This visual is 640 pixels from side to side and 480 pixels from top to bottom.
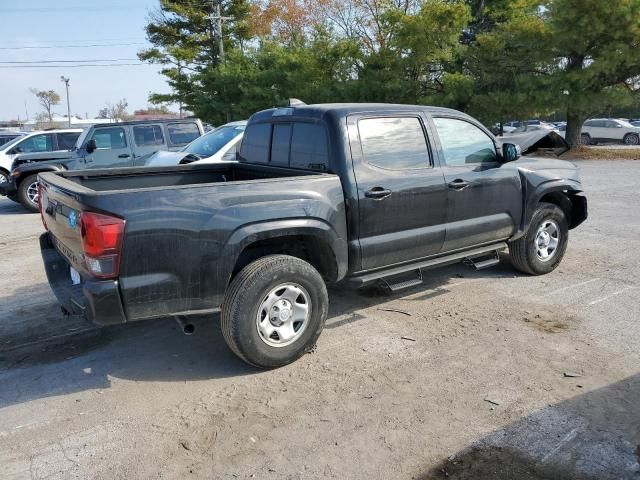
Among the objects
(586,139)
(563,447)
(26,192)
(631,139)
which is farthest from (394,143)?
(586,139)

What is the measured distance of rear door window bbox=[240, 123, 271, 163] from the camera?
17.1 feet

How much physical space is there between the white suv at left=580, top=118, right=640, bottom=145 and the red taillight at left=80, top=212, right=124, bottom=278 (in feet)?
113

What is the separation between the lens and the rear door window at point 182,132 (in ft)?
40.6

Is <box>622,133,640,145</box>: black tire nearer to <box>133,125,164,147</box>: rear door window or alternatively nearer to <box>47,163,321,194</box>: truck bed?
<box>133,125,164,147</box>: rear door window

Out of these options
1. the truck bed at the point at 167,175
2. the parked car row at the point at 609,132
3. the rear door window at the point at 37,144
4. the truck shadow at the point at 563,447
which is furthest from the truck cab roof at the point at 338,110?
the parked car row at the point at 609,132

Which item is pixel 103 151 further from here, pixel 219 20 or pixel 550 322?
pixel 219 20

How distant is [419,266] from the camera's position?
16.0 feet

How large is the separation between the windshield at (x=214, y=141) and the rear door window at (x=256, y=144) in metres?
3.93

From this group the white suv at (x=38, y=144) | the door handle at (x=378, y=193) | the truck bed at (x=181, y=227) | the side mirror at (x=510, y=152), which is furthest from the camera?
the white suv at (x=38, y=144)

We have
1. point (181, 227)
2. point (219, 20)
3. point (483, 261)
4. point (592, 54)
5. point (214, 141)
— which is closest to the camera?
point (181, 227)

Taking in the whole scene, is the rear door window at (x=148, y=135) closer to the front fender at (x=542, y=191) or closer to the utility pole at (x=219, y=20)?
the front fender at (x=542, y=191)

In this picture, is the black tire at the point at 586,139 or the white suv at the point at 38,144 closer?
the white suv at the point at 38,144

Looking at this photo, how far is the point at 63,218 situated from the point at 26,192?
9174 millimetres

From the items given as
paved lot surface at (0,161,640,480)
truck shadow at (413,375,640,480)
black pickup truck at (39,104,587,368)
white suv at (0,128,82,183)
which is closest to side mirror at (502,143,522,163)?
black pickup truck at (39,104,587,368)
